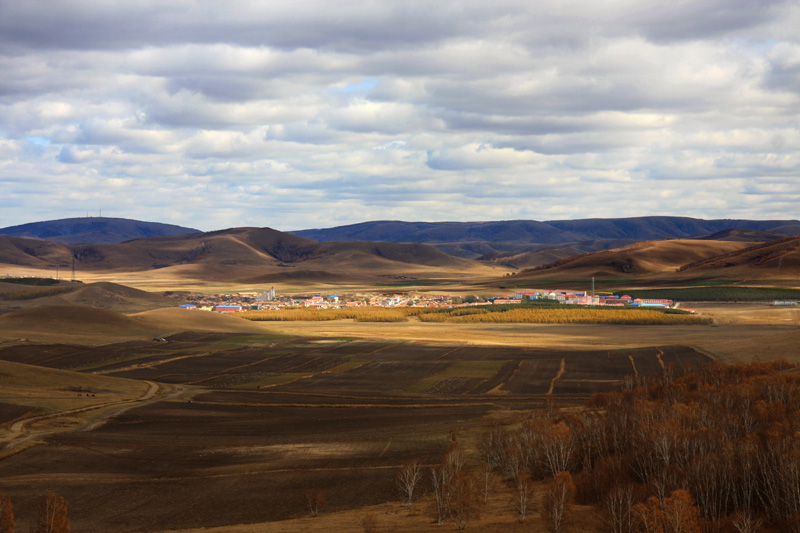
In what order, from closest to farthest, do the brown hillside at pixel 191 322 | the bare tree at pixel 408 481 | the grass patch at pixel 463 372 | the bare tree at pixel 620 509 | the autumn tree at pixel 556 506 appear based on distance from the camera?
the bare tree at pixel 620 509
the autumn tree at pixel 556 506
the bare tree at pixel 408 481
the grass patch at pixel 463 372
the brown hillside at pixel 191 322

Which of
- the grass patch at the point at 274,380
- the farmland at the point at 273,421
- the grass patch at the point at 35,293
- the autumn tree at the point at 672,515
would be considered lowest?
the grass patch at the point at 274,380

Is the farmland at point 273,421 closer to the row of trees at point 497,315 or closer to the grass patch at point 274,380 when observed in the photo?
the grass patch at point 274,380

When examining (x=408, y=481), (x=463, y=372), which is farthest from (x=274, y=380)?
(x=408, y=481)

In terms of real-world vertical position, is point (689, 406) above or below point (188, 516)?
above

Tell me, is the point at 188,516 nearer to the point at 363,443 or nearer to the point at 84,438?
the point at 363,443

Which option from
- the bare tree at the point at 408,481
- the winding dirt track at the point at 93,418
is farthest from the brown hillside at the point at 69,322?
the bare tree at the point at 408,481

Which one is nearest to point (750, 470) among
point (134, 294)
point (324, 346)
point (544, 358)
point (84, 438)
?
point (84, 438)

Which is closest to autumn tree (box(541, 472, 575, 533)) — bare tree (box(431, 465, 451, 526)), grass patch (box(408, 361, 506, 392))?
bare tree (box(431, 465, 451, 526))
